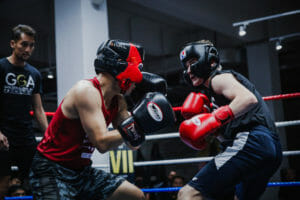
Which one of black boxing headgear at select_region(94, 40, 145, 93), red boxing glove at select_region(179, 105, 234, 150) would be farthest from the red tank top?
red boxing glove at select_region(179, 105, 234, 150)

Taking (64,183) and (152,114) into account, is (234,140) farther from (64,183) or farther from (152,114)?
(64,183)

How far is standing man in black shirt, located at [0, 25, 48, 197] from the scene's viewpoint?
226cm

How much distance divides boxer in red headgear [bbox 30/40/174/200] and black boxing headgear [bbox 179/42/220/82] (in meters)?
0.27

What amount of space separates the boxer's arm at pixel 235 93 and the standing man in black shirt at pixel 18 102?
129cm

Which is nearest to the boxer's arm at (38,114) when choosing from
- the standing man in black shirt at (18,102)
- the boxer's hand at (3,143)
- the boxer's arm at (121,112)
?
the standing man in black shirt at (18,102)

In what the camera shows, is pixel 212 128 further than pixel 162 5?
No

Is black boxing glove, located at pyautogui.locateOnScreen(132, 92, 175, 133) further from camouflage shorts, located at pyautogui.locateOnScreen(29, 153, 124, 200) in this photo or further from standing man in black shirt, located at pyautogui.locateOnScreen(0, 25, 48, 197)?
standing man in black shirt, located at pyautogui.locateOnScreen(0, 25, 48, 197)

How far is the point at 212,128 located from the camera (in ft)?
5.13

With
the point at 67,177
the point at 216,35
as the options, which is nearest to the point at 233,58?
the point at 216,35

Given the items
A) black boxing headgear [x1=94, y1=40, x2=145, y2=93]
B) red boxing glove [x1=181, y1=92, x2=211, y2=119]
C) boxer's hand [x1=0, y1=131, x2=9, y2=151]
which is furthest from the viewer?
boxer's hand [x1=0, y1=131, x2=9, y2=151]

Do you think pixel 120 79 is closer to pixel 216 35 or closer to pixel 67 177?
pixel 67 177

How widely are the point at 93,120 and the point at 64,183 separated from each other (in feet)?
1.06

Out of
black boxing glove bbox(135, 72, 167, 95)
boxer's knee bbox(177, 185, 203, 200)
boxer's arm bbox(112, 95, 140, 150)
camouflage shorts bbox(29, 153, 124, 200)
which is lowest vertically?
boxer's knee bbox(177, 185, 203, 200)

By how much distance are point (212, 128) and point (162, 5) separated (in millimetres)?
3532
